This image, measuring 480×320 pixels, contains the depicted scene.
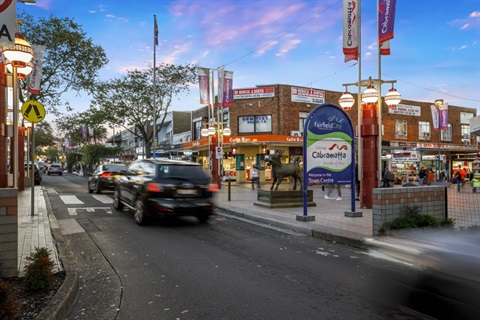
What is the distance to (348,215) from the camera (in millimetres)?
10258

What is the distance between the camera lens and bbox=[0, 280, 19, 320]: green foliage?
3.15 m

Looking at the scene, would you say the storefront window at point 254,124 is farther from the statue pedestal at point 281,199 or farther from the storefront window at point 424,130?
the statue pedestal at point 281,199

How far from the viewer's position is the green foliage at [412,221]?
23.5 feet

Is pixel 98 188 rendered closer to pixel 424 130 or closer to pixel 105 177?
pixel 105 177

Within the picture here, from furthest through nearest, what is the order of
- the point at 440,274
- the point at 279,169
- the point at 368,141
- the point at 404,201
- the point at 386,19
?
1. the point at 279,169
2. the point at 368,141
3. the point at 386,19
4. the point at 404,201
5. the point at 440,274

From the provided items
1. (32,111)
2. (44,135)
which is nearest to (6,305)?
(32,111)

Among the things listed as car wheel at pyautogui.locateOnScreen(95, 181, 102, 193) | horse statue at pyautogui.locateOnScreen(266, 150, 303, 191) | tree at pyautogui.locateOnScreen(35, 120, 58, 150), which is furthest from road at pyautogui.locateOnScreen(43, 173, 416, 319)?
tree at pyautogui.locateOnScreen(35, 120, 58, 150)

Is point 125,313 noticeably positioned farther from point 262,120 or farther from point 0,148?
point 262,120

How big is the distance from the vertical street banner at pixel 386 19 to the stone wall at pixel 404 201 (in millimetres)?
5479

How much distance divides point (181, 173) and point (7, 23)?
518cm

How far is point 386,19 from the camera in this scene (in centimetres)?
1113

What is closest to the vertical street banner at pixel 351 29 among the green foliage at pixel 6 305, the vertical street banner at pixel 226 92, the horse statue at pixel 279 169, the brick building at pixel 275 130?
the horse statue at pixel 279 169

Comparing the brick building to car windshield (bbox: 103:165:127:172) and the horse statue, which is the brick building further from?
the horse statue

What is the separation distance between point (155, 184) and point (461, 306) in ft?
23.5
